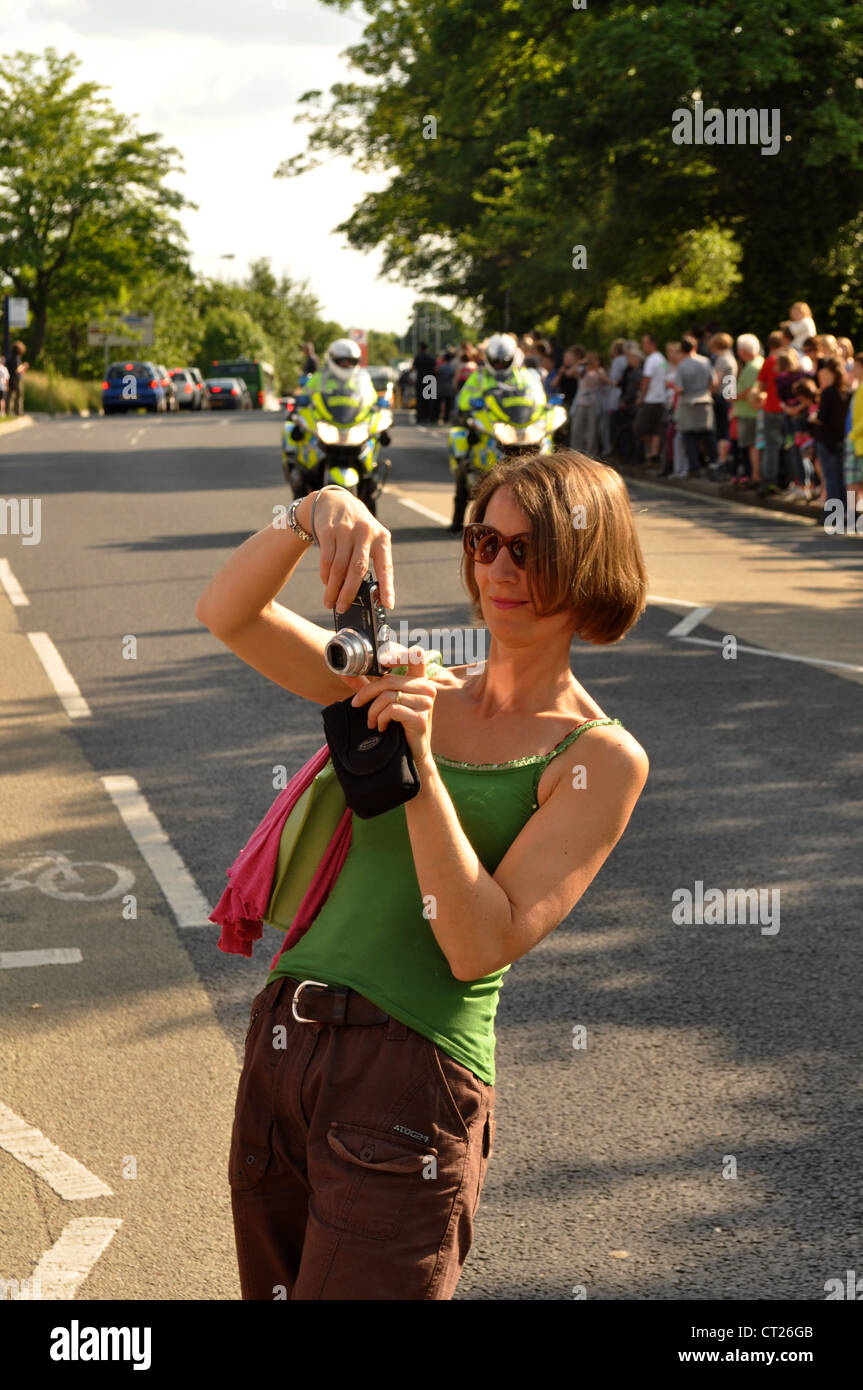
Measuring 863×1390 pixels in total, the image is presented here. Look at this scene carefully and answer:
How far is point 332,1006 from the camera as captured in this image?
2.52m

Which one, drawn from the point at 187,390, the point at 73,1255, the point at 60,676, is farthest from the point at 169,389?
the point at 73,1255

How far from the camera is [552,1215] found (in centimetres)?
433

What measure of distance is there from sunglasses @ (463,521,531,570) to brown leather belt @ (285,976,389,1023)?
643mm

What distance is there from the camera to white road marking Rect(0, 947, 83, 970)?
6.11m

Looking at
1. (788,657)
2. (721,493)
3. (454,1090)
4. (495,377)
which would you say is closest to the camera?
(454,1090)

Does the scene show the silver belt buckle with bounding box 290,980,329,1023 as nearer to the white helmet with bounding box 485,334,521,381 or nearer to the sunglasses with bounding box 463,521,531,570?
the sunglasses with bounding box 463,521,531,570

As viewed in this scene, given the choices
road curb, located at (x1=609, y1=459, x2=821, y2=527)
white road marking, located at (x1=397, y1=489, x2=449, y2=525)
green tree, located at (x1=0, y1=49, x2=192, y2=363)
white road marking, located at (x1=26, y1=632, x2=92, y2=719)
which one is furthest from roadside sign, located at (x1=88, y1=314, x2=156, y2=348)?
white road marking, located at (x1=26, y1=632, x2=92, y2=719)

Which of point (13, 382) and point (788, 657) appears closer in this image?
point (788, 657)

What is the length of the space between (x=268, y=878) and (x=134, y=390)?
57056 mm

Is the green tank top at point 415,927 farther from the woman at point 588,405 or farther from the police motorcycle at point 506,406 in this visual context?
the woman at point 588,405

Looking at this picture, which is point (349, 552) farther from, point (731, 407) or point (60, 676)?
point (731, 407)

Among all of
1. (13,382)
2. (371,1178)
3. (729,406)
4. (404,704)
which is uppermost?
(13,382)

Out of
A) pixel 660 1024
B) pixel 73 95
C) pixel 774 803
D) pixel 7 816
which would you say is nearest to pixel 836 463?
pixel 774 803
